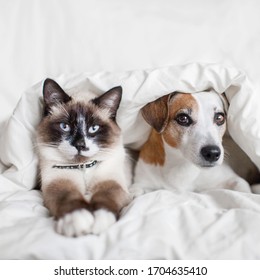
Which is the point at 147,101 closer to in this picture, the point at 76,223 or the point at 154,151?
the point at 154,151

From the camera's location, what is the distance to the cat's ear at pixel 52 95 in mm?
1202

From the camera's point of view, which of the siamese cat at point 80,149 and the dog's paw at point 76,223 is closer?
the dog's paw at point 76,223

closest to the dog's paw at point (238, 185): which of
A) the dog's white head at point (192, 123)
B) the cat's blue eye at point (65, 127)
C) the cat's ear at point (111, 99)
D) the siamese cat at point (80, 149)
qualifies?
the dog's white head at point (192, 123)

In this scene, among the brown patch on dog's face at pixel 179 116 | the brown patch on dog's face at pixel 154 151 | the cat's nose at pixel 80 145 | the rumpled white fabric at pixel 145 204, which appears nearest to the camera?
the rumpled white fabric at pixel 145 204

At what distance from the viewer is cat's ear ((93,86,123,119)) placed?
123 cm

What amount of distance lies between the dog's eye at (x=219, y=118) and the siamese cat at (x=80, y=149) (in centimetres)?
34

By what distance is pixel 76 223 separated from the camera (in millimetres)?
939

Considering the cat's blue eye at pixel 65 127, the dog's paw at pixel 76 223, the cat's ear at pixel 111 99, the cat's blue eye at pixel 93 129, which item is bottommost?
the dog's paw at pixel 76 223

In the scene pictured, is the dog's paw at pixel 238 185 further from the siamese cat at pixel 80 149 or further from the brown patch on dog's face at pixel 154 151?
the siamese cat at pixel 80 149

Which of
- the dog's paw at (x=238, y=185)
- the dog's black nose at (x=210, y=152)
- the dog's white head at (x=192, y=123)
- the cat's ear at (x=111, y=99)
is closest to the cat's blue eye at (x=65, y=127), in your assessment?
the cat's ear at (x=111, y=99)

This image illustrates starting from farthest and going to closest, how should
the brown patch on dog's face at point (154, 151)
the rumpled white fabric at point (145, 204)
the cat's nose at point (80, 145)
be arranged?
1. the brown patch on dog's face at point (154, 151)
2. the cat's nose at point (80, 145)
3. the rumpled white fabric at point (145, 204)

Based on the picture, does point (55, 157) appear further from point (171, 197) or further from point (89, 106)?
point (171, 197)

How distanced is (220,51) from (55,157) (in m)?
0.73

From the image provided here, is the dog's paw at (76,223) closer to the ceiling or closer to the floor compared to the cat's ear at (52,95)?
closer to the floor
